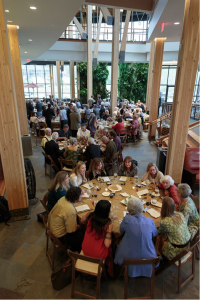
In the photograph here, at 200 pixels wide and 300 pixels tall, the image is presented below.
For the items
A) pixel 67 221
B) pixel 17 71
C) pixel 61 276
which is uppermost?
pixel 17 71

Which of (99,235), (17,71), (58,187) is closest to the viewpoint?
(99,235)

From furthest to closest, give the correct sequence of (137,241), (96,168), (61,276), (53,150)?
(53,150)
(96,168)
(61,276)
(137,241)

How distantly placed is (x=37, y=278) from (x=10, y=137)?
2.36 m

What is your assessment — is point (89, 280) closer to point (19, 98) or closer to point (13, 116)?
point (13, 116)

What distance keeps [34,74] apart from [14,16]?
2060 centimetres

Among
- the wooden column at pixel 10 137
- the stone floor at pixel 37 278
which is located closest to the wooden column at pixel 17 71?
the wooden column at pixel 10 137

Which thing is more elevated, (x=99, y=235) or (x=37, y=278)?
(x=99, y=235)

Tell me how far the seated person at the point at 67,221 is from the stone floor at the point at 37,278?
1.68ft

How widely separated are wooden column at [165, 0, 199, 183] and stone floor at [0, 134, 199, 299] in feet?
7.34

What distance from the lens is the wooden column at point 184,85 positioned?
3.88 metres

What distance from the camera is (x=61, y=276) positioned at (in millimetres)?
2883

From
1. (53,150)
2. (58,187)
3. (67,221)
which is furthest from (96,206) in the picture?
(53,150)

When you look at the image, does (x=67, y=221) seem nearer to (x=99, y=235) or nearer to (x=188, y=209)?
(x=99, y=235)

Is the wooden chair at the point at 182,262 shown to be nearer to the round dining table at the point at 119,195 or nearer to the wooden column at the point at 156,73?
the round dining table at the point at 119,195
